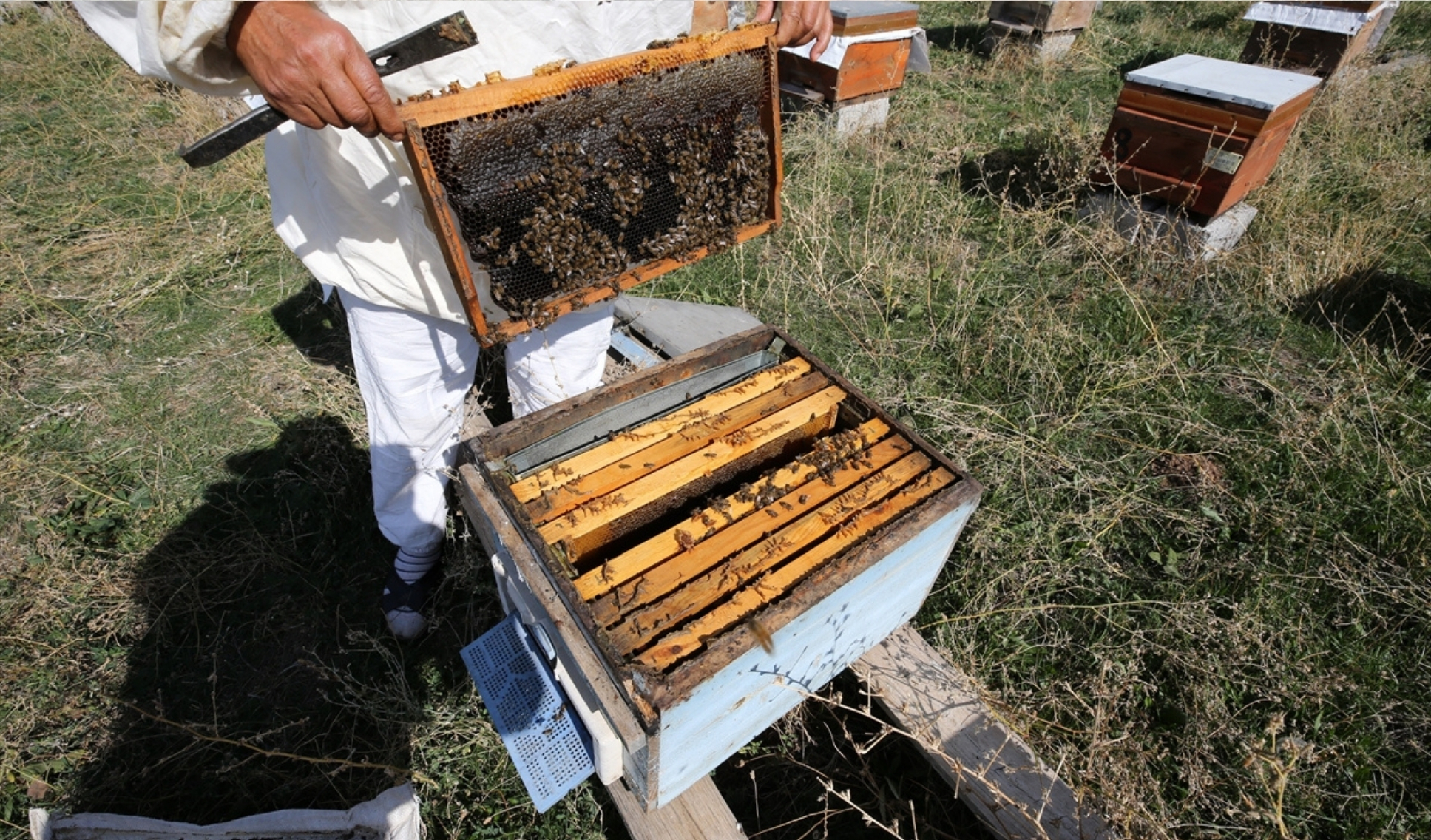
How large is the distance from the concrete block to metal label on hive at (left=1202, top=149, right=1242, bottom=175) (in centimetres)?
36

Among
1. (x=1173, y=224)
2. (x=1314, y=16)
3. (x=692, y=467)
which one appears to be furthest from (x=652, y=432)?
(x=1314, y=16)

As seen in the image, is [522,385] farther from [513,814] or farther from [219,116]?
[219,116]

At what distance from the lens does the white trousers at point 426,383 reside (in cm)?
225

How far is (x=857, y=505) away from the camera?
69.3 inches

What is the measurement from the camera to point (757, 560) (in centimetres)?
162

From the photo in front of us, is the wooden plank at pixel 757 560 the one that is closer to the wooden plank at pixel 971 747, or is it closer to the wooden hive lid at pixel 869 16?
the wooden plank at pixel 971 747

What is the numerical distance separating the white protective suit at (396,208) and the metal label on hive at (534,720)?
0.88m

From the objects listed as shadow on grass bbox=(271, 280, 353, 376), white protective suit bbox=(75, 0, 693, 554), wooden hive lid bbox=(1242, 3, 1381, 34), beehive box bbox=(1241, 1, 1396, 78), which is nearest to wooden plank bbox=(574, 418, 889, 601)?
white protective suit bbox=(75, 0, 693, 554)

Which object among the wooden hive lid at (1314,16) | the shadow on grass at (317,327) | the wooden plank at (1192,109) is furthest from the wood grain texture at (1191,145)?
the shadow on grass at (317,327)

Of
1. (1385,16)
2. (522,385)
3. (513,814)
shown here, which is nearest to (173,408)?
(522,385)

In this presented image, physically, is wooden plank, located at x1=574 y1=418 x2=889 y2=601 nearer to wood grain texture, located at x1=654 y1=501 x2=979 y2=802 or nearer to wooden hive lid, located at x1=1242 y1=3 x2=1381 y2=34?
wood grain texture, located at x1=654 y1=501 x2=979 y2=802

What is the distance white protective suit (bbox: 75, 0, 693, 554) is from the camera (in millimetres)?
1555

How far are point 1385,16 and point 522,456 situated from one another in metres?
10.9

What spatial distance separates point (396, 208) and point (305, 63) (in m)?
0.60
